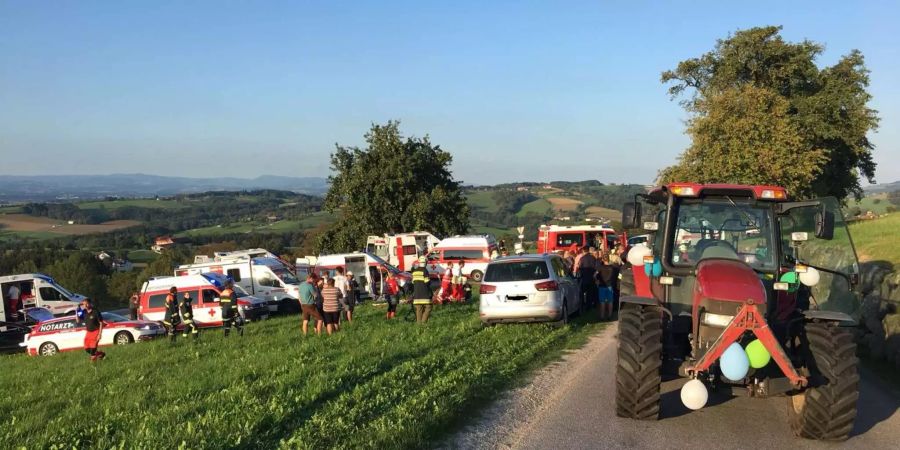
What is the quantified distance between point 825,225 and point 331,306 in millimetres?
11125

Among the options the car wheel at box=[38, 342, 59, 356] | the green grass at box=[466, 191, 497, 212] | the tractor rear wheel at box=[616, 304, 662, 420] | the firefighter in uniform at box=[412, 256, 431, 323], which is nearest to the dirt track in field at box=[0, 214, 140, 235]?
the green grass at box=[466, 191, 497, 212]

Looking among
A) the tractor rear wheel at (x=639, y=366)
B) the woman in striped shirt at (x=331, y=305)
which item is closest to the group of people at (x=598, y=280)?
the woman in striped shirt at (x=331, y=305)

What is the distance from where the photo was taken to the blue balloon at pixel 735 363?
6402mm

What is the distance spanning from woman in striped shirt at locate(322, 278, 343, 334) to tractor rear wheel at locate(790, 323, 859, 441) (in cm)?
1119

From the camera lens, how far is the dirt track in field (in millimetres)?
108250

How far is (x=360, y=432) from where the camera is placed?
23.0 ft

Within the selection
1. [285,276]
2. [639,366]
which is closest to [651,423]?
[639,366]

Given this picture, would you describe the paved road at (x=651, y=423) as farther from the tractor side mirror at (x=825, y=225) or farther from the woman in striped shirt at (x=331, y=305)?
the woman in striped shirt at (x=331, y=305)

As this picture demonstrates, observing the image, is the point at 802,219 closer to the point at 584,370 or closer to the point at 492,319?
the point at 584,370

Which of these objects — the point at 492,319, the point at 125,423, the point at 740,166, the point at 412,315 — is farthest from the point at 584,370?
the point at 740,166

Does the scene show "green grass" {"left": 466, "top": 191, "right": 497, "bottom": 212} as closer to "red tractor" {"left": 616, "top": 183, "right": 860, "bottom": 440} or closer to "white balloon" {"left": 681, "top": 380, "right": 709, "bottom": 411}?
"red tractor" {"left": 616, "top": 183, "right": 860, "bottom": 440}

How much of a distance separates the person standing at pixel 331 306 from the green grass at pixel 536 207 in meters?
78.0

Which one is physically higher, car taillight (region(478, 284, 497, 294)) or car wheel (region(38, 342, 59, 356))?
car taillight (region(478, 284, 497, 294))

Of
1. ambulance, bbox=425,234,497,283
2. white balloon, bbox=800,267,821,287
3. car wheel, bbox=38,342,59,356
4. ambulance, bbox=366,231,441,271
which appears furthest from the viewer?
ambulance, bbox=366,231,441,271
